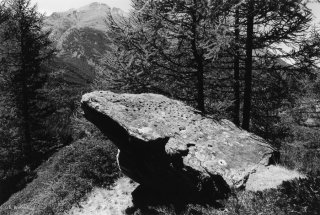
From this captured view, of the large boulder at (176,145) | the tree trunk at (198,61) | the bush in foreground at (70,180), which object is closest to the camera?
the large boulder at (176,145)

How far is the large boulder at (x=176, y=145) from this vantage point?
755 cm

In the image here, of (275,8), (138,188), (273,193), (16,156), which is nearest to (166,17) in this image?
(275,8)

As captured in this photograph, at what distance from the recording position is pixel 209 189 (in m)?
7.50

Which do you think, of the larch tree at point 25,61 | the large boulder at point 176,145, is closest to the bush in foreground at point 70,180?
the large boulder at point 176,145

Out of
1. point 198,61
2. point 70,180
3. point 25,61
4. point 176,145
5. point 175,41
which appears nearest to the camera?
point 176,145

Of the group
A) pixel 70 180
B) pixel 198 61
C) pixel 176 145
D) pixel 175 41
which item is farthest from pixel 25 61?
pixel 176 145

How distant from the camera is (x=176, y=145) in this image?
8422 millimetres

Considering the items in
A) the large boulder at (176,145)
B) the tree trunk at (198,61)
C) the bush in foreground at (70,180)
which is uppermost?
the tree trunk at (198,61)

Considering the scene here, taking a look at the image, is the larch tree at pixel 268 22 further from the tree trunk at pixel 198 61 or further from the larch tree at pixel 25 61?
the larch tree at pixel 25 61

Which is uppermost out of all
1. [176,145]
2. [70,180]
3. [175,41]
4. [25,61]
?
[175,41]

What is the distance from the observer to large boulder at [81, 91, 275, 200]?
7.55 meters

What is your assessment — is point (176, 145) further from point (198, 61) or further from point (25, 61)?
point (25, 61)

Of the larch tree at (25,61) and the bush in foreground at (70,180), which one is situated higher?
the larch tree at (25,61)

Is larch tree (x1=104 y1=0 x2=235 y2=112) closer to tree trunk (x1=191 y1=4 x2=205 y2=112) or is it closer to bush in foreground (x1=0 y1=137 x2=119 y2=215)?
tree trunk (x1=191 y1=4 x2=205 y2=112)
